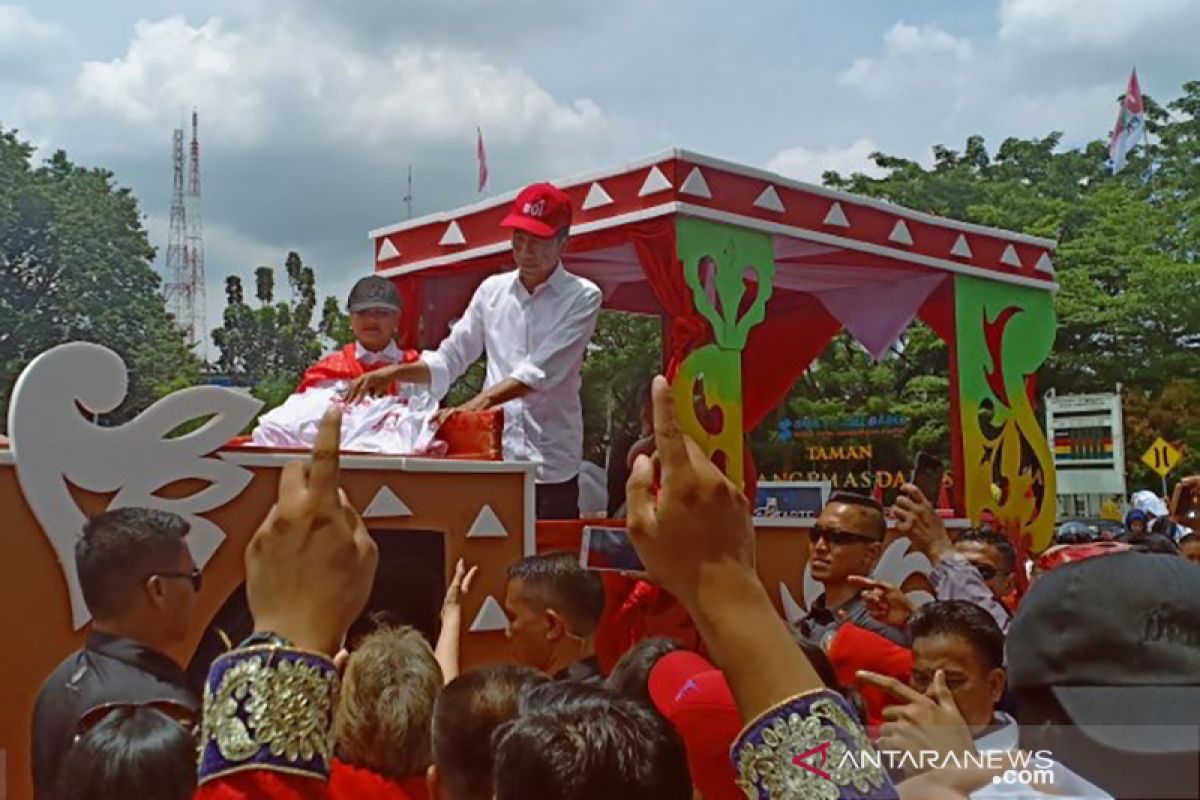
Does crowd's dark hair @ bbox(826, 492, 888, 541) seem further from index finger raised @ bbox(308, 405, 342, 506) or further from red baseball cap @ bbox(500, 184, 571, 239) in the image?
index finger raised @ bbox(308, 405, 342, 506)

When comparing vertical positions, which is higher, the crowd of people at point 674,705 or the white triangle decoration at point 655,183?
the white triangle decoration at point 655,183

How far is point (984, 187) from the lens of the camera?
23344mm

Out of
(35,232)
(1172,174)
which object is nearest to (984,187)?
(1172,174)

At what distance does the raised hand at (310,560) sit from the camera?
1216 mm

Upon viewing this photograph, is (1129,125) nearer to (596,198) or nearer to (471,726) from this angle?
(596,198)

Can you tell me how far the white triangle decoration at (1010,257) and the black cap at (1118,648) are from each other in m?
5.77

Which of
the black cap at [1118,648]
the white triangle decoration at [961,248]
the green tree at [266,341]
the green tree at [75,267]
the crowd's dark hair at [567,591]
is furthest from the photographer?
the green tree at [266,341]

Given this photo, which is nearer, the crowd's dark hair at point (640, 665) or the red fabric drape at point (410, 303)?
the crowd's dark hair at point (640, 665)

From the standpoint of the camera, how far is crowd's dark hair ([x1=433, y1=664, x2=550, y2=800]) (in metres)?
1.64

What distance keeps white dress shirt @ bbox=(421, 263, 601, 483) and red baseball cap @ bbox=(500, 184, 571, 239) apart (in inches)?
7.0

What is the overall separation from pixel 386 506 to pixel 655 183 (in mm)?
1717

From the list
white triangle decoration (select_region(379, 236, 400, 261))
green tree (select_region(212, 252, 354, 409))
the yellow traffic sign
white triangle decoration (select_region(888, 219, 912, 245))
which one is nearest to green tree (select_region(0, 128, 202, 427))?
green tree (select_region(212, 252, 354, 409))

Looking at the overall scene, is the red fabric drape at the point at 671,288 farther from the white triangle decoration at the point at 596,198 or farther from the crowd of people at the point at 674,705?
the crowd of people at the point at 674,705

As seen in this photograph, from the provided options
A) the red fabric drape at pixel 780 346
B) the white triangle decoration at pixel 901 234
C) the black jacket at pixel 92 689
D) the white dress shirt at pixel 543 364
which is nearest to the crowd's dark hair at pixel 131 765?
the black jacket at pixel 92 689
